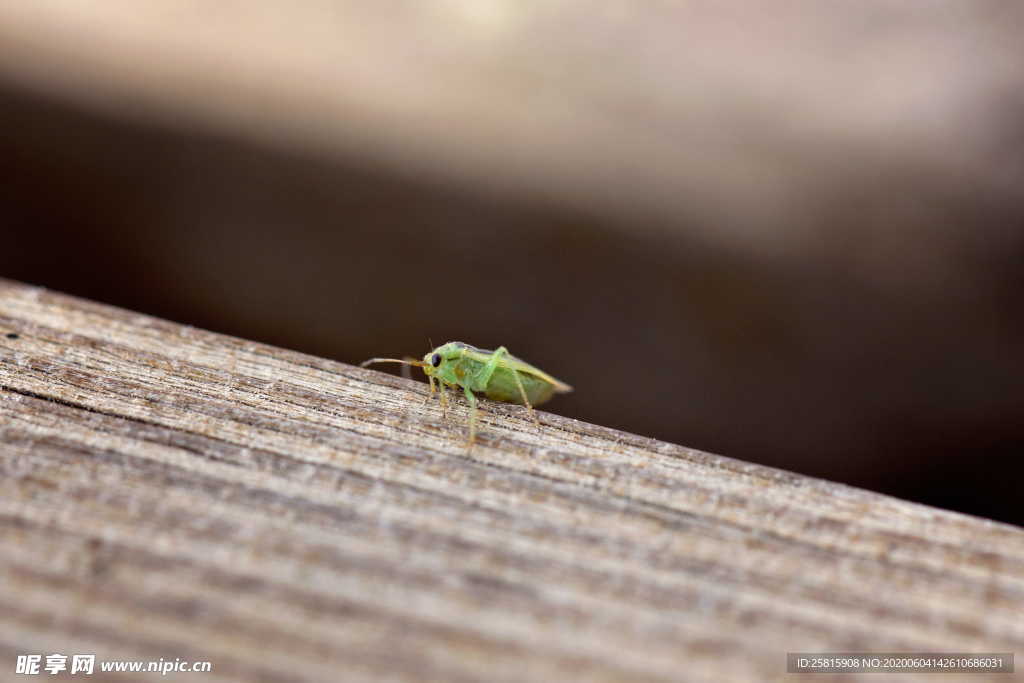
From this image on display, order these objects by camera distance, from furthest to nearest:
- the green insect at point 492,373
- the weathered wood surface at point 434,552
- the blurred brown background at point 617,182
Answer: the green insect at point 492,373 → the blurred brown background at point 617,182 → the weathered wood surface at point 434,552

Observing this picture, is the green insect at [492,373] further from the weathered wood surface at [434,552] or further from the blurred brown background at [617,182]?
the weathered wood surface at [434,552]

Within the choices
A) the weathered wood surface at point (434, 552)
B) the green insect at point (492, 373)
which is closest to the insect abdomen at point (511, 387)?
the green insect at point (492, 373)

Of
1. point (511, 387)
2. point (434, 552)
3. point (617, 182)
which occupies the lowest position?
point (434, 552)

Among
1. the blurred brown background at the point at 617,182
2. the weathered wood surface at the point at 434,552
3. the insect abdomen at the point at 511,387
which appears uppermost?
the blurred brown background at the point at 617,182

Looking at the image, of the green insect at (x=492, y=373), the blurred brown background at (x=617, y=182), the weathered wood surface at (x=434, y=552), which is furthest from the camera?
the green insect at (x=492, y=373)

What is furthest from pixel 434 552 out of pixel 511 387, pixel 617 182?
pixel 617 182

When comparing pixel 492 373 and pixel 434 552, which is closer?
pixel 434 552

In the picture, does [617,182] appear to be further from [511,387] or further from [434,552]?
[434,552]
